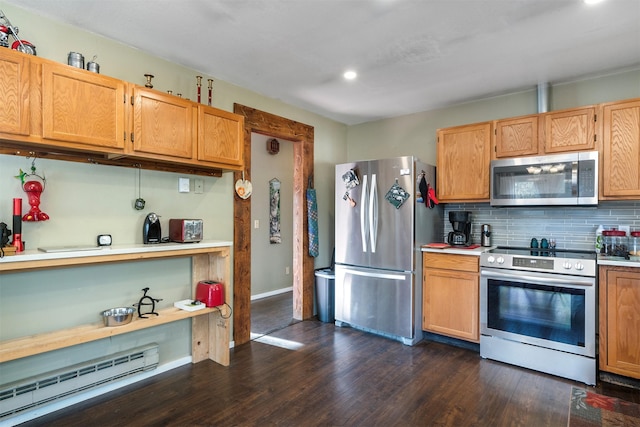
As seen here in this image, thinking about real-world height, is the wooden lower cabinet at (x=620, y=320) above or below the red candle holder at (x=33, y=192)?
below

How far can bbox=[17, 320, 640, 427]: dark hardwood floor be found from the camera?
213 cm

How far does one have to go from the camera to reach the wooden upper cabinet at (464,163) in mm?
3393

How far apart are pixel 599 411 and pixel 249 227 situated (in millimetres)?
3098

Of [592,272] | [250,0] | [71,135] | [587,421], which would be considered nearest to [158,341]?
[71,135]

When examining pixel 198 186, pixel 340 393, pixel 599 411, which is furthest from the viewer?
pixel 198 186

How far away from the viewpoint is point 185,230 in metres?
2.64

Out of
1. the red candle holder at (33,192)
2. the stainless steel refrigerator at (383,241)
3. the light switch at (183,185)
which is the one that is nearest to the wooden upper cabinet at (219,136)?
the light switch at (183,185)

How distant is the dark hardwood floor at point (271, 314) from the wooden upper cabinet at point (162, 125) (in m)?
2.12

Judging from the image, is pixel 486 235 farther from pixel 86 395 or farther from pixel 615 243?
pixel 86 395

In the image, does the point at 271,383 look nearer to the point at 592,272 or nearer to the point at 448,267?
the point at 448,267

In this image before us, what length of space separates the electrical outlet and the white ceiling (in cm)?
100

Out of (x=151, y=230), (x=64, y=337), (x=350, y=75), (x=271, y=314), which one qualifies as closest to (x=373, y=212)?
(x=350, y=75)

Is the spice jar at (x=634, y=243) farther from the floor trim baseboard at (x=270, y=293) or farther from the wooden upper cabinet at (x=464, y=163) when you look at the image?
the floor trim baseboard at (x=270, y=293)

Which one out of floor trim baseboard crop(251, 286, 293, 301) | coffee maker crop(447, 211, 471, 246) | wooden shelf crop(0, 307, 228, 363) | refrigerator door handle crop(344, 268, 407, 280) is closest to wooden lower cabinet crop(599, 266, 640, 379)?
coffee maker crop(447, 211, 471, 246)
